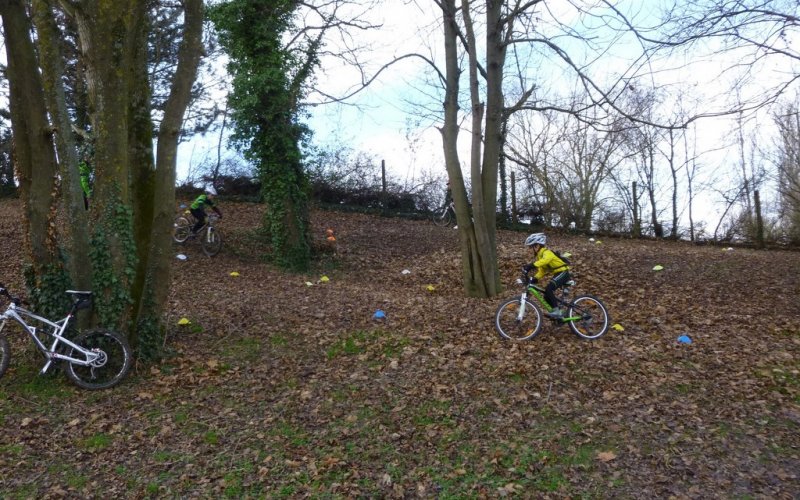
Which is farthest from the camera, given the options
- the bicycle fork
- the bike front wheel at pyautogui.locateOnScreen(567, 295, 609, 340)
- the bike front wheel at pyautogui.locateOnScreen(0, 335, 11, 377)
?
the bike front wheel at pyautogui.locateOnScreen(567, 295, 609, 340)

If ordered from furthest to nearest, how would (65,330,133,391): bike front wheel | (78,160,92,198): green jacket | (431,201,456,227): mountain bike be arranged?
(431,201,456,227): mountain bike < (78,160,92,198): green jacket < (65,330,133,391): bike front wheel

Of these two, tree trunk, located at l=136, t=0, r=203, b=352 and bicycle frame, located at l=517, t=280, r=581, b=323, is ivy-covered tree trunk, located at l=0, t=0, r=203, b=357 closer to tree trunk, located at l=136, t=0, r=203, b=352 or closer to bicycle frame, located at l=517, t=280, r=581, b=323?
tree trunk, located at l=136, t=0, r=203, b=352

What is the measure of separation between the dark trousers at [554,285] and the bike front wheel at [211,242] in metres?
8.74

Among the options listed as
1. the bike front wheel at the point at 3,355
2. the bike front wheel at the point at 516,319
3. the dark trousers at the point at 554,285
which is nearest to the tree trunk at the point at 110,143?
the bike front wheel at the point at 3,355

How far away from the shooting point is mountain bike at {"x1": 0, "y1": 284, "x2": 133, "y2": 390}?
673 cm

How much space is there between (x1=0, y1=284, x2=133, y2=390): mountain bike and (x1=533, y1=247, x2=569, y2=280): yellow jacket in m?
5.48

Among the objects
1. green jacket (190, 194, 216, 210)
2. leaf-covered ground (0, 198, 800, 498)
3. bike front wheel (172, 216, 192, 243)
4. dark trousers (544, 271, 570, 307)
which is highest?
green jacket (190, 194, 216, 210)

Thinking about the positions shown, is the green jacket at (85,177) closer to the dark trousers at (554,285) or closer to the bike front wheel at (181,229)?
the bike front wheel at (181,229)

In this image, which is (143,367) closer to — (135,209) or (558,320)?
(135,209)

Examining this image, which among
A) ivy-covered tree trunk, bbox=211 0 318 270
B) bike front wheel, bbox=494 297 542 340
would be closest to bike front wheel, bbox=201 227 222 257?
ivy-covered tree trunk, bbox=211 0 318 270

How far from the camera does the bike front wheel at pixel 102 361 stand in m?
6.83

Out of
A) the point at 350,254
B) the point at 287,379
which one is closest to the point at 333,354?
the point at 287,379

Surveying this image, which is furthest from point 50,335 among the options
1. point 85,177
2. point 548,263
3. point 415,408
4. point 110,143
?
point 85,177

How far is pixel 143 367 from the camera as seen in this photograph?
741cm
